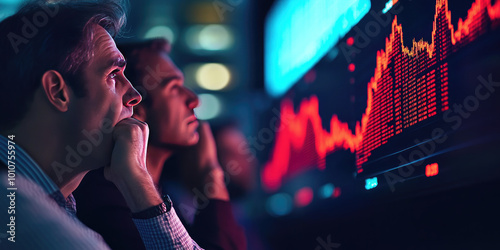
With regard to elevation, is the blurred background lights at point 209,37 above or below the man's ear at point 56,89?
above

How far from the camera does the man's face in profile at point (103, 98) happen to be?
1.62 m

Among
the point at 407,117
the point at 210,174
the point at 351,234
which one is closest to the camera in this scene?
the point at 407,117

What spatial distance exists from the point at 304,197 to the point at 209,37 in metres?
6.81

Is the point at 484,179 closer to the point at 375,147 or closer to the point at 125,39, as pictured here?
the point at 375,147

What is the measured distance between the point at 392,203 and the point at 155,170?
1.29m

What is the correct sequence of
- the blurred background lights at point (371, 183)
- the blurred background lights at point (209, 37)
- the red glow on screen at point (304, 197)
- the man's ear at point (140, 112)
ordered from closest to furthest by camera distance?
the blurred background lights at point (371, 183)
the red glow on screen at point (304, 197)
the man's ear at point (140, 112)
the blurred background lights at point (209, 37)

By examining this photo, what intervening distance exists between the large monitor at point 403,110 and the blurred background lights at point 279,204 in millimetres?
238

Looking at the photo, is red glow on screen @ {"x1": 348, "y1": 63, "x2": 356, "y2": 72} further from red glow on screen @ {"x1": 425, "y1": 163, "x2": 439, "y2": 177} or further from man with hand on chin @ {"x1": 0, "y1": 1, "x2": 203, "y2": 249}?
man with hand on chin @ {"x1": 0, "y1": 1, "x2": 203, "y2": 249}

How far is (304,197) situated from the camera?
6.42 ft

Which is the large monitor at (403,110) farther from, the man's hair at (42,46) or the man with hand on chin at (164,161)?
the man's hair at (42,46)

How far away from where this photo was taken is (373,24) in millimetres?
1372

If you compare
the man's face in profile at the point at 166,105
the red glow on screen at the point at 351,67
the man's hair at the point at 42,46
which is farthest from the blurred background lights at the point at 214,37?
the red glow on screen at the point at 351,67

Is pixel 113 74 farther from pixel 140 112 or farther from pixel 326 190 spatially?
pixel 326 190

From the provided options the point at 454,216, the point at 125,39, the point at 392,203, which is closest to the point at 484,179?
the point at 454,216
